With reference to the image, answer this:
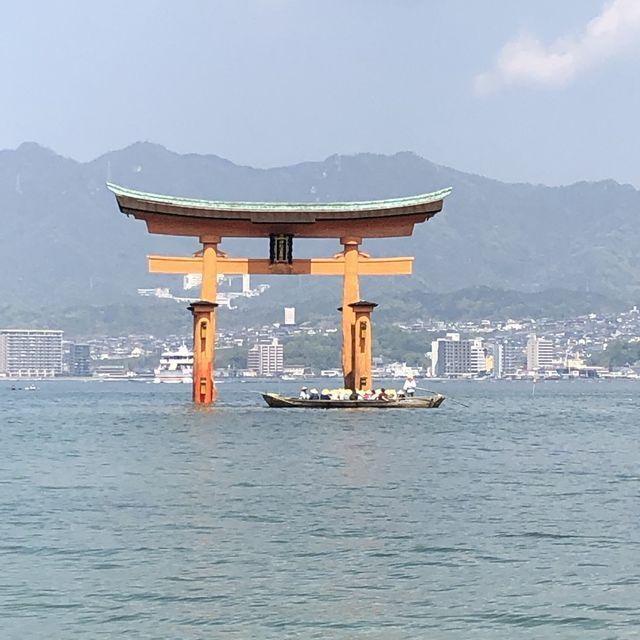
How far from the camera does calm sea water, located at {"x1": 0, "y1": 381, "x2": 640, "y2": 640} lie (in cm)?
1436

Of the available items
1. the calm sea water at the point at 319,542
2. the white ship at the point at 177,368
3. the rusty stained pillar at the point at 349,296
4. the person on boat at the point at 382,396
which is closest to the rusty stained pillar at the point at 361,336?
the rusty stained pillar at the point at 349,296

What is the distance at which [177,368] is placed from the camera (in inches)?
5896

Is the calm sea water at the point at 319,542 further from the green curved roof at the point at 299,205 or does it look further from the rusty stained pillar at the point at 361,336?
the green curved roof at the point at 299,205

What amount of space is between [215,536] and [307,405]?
33562 mm

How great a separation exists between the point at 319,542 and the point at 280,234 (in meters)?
38.6

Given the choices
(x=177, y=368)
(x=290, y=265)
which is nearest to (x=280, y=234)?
(x=290, y=265)

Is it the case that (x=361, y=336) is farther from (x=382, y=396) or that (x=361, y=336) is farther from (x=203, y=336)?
(x=203, y=336)

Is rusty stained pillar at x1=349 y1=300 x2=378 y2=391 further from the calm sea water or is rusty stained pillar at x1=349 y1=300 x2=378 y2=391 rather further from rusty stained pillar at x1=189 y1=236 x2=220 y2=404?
the calm sea water

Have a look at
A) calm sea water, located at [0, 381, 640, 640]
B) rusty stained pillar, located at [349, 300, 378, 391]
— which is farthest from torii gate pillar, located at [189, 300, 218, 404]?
calm sea water, located at [0, 381, 640, 640]

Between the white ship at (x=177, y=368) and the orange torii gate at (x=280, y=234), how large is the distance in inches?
2978

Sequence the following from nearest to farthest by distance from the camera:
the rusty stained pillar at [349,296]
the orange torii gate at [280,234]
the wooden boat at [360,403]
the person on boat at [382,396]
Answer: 1. the wooden boat at [360,403]
2. the person on boat at [382,396]
3. the orange torii gate at [280,234]
4. the rusty stained pillar at [349,296]

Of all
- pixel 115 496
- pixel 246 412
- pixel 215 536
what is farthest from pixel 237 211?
pixel 215 536

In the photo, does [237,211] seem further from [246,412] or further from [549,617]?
[549,617]

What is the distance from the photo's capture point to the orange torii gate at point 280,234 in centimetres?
5441
